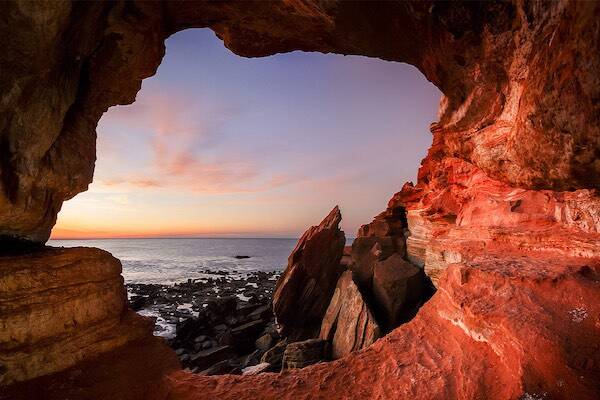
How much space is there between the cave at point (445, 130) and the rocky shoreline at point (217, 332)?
7102 mm

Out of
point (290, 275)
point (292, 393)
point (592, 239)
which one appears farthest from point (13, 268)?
point (290, 275)

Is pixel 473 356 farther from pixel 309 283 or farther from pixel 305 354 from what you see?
pixel 309 283

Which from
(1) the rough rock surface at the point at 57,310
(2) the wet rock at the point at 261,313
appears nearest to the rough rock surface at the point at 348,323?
(2) the wet rock at the point at 261,313

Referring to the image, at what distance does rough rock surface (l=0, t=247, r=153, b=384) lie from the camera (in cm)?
457

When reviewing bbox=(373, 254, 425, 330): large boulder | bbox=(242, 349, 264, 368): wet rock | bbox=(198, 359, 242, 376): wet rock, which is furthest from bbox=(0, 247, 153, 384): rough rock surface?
bbox=(373, 254, 425, 330): large boulder

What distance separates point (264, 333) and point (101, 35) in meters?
16.6

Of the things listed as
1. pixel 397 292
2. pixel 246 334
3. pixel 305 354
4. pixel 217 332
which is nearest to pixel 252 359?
pixel 246 334

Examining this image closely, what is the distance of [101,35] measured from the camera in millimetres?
5133

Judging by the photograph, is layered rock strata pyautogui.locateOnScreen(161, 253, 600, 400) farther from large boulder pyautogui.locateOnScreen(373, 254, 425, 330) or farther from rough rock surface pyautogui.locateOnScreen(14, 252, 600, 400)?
large boulder pyautogui.locateOnScreen(373, 254, 425, 330)

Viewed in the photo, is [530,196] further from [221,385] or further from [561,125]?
[221,385]

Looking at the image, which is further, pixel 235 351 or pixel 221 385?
pixel 235 351

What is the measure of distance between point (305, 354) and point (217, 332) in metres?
Result: 8.92

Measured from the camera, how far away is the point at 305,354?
11805mm

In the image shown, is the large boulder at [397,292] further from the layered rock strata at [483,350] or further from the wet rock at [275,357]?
the layered rock strata at [483,350]
